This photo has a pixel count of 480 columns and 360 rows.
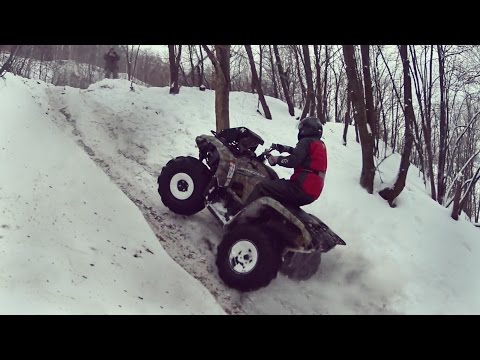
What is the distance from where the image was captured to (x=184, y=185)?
5.48 m

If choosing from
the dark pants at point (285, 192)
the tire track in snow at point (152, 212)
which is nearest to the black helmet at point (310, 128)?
the dark pants at point (285, 192)

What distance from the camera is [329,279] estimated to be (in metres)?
5.37

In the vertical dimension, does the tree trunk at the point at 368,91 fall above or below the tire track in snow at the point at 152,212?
above

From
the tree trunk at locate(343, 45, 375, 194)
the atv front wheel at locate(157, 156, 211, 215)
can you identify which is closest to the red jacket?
the atv front wheel at locate(157, 156, 211, 215)

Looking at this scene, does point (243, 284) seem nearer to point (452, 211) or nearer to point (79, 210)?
point (79, 210)

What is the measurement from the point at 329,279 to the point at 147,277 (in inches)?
99.0

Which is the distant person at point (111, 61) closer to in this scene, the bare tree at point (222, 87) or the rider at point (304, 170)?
the bare tree at point (222, 87)

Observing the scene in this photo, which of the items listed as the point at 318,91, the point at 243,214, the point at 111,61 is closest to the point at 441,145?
the point at 318,91

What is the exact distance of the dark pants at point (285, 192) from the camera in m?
4.75

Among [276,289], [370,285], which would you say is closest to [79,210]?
[276,289]

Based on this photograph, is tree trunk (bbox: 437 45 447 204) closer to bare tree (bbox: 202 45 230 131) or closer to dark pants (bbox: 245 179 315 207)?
bare tree (bbox: 202 45 230 131)

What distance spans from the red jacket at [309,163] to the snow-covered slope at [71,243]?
170cm

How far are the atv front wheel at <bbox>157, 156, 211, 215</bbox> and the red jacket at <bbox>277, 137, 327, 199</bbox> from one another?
4.12 feet

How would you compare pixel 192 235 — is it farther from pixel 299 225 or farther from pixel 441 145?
pixel 441 145
